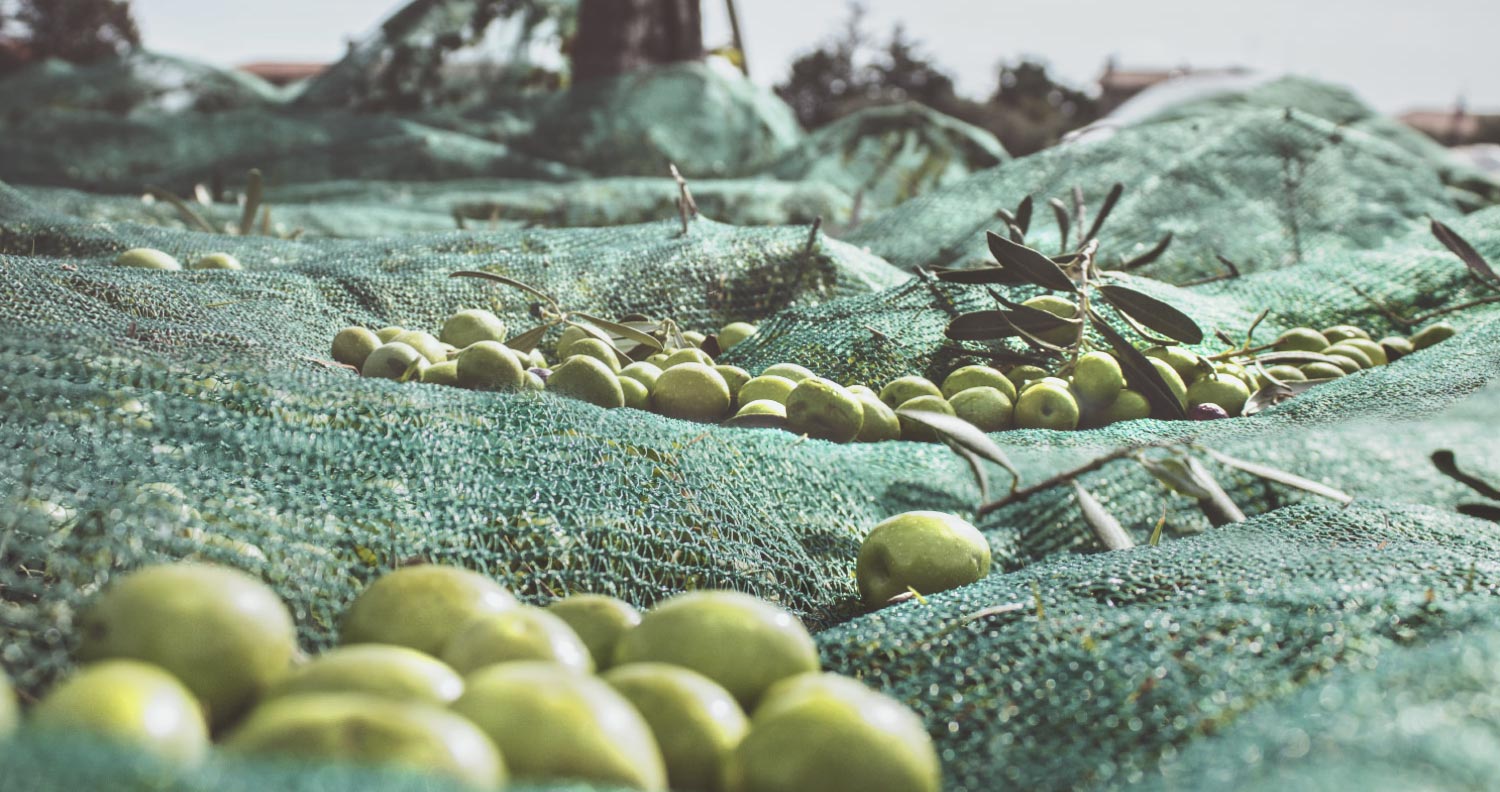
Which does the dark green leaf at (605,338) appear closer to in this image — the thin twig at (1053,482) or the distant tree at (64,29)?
the thin twig at (1053,482)

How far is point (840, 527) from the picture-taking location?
63.4 inches

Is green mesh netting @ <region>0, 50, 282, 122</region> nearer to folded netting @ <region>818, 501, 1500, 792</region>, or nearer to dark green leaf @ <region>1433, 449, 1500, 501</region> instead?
folded netting @ <region>818, 501, 1500, 792</region>

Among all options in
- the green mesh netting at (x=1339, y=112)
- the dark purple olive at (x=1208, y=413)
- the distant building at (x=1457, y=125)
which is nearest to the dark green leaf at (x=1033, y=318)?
the dark purple olive at (x=1208, y=413)

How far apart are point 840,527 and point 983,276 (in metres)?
0.88

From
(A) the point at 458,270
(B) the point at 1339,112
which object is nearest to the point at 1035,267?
(A) the point at 458,270

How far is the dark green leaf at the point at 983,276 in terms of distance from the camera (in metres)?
2.22

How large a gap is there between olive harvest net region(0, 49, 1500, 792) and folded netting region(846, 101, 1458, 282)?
1705mm

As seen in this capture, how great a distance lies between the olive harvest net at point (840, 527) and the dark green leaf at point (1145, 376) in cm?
15

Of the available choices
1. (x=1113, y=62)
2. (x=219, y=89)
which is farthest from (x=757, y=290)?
(x=1113, y=62)

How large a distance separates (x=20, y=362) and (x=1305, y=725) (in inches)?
51.2

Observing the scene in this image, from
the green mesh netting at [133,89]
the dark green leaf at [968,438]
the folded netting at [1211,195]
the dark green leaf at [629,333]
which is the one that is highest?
the dark green leaf at [968,438]

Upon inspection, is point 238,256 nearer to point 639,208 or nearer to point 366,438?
point 366,438

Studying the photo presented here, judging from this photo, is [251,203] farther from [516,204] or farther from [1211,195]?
Answer: [1211,195]

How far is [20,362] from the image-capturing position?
1248mm
